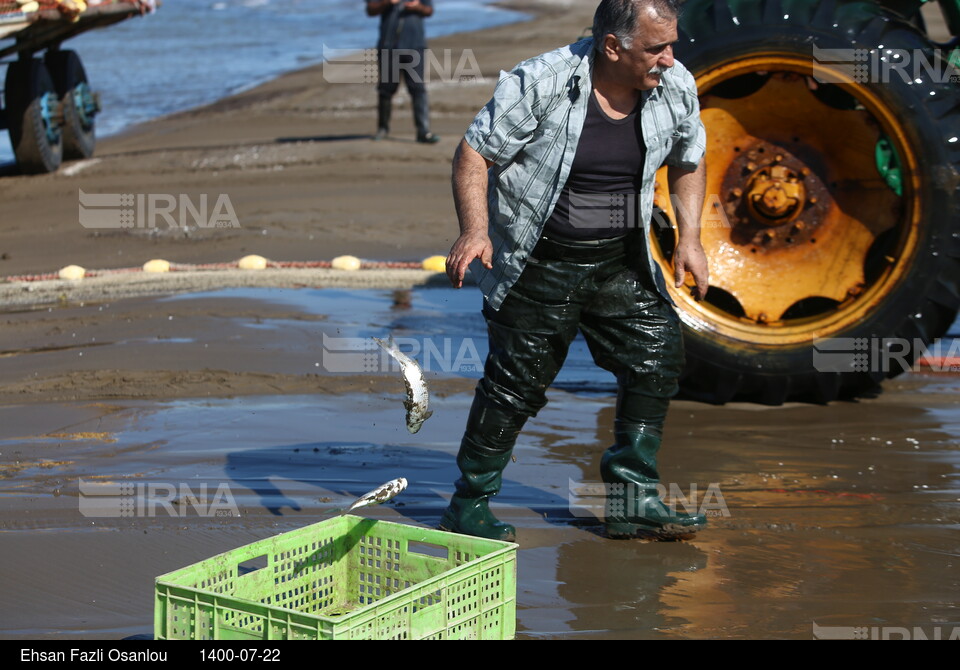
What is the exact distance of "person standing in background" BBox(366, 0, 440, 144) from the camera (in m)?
11.8

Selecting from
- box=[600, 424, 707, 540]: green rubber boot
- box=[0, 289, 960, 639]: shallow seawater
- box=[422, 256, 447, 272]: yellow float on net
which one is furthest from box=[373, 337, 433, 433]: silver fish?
box=[422, 256, 447, 272]: yellow float on net

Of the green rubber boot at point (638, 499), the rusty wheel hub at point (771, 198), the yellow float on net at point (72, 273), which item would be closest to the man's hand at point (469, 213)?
the green rubber boot at point (638, 499)

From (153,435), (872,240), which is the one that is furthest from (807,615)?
(153,435)

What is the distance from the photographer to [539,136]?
388cm

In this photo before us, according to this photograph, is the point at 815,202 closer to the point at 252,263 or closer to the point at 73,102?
the point at 252,263

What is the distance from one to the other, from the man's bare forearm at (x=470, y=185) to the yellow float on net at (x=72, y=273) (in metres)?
4.51

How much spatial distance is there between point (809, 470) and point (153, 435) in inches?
102

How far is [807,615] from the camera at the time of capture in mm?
3596

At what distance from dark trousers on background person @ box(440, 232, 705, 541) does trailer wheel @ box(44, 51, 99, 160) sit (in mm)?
8948

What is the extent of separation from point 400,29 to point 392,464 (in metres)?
7.78

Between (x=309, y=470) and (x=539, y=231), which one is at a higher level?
(x=539, y=231)

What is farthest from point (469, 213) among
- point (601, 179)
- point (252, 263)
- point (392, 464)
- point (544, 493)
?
point (252, 263)

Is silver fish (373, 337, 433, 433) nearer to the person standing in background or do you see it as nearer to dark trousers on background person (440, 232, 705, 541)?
dark trousers on background person (440, 232, 705, 541)
